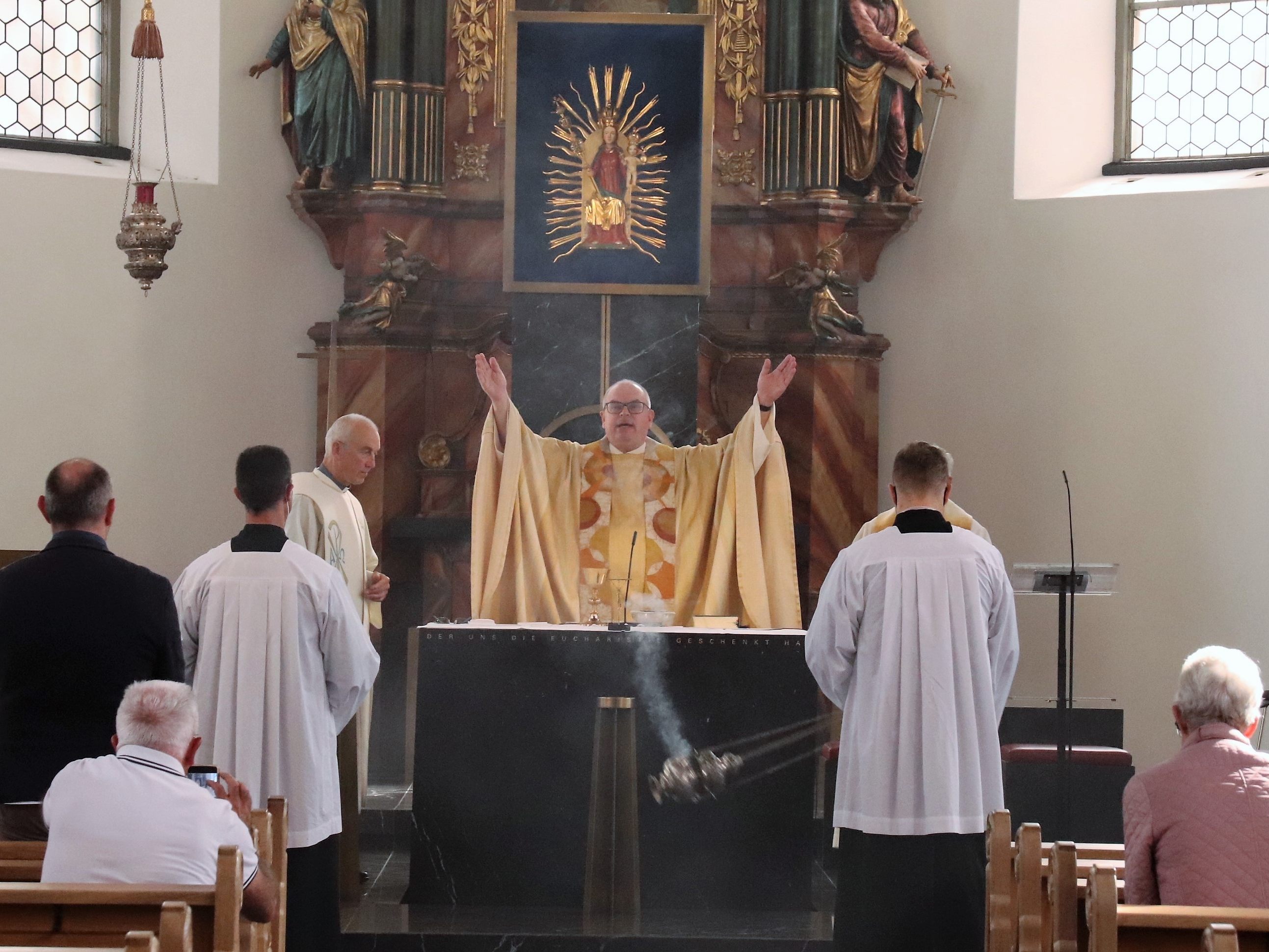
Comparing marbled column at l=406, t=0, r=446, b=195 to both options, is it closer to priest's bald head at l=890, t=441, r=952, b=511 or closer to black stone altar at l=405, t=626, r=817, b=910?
black stone altar at l=405, t=626, r=817, b=910

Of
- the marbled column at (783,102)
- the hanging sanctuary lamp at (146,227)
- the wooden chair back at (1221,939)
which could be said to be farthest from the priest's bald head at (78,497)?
the marbled column at (783,102)

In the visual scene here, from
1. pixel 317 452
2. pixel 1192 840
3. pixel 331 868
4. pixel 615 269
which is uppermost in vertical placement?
pixel 615 269

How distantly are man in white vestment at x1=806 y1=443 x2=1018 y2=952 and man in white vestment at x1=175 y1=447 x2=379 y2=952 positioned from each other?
5.23 ft

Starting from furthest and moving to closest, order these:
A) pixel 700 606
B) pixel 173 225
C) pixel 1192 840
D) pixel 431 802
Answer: pixel 173 225 < pixel 700 606 < pixel 431 802 < pixel 1192 840

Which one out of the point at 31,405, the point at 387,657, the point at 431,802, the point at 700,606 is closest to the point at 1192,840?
the point at 431,802

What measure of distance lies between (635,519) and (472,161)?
303cm

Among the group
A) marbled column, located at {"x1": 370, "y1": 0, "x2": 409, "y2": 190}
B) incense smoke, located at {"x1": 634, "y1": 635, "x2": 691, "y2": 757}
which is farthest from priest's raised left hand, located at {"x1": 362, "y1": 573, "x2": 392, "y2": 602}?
marbled column, located at {"x1": 370, "y1": 0, "x2": 409, "y2": 190}

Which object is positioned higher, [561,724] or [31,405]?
[31,405]

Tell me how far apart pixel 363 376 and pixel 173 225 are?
1398mm

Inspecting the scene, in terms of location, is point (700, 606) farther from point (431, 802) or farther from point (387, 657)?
point (387, 657)

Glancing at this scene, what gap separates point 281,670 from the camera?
5.31 meters

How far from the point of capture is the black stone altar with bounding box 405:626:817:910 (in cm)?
641

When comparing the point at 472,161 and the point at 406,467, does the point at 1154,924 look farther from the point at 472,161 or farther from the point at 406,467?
the point at 472,161

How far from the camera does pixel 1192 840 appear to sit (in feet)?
12.3
